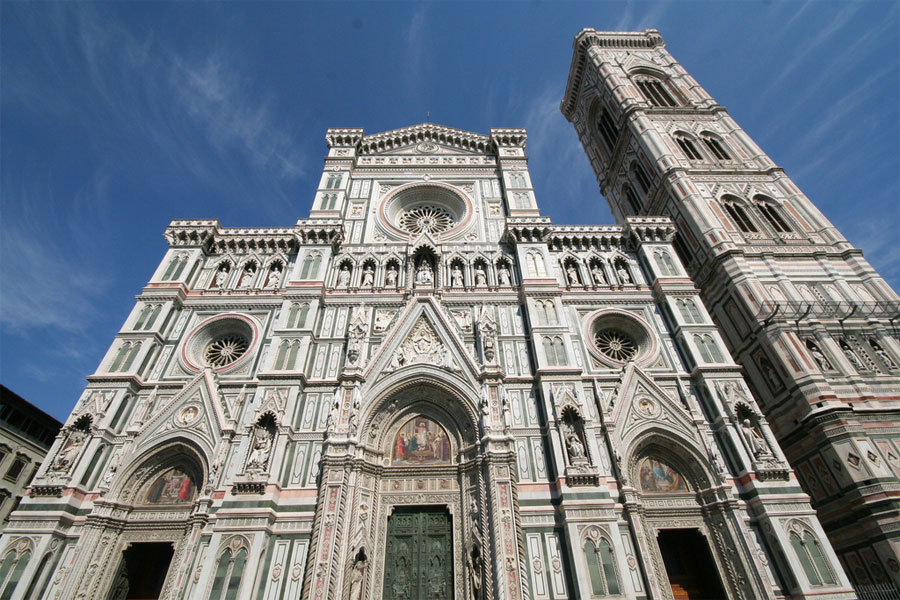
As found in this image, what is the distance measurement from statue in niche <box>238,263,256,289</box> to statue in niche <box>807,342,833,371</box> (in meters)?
20.3

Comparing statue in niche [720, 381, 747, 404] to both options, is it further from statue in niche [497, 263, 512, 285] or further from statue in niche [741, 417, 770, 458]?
statue in niche [497, 263, 512, 285]

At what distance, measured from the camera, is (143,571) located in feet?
41.3

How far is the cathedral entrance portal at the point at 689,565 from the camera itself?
11914mm

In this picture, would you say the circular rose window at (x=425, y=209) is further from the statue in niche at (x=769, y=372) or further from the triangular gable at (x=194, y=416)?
the statue in niche at (x=769, y=372)

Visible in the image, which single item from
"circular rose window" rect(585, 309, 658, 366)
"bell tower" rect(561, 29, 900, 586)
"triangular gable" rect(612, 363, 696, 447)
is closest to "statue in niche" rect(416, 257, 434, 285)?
"circular rose window" rect(585, 309, 658, 366)

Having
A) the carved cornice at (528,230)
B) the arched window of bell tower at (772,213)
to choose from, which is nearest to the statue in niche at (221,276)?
the carved cornice at (528,230)

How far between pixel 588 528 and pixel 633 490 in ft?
6.34

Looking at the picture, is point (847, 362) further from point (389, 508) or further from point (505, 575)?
point (389, 508)

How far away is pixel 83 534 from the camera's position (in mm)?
11758

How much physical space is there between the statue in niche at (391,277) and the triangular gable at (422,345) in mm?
1632

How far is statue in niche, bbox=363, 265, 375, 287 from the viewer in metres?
17.7

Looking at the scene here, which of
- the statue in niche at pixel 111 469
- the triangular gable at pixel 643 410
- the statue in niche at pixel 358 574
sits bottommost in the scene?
the statue in niche at pixel 358 574

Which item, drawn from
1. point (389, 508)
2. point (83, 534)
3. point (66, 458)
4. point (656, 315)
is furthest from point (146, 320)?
point (656, 315)

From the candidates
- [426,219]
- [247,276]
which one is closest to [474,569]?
[247,276]
